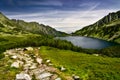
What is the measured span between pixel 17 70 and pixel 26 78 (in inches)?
266

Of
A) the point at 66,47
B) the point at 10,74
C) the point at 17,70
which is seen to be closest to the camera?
the point at 10,74

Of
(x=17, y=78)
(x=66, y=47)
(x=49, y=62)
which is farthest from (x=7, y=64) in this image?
(x=66, y=47)

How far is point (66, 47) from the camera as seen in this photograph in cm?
8344

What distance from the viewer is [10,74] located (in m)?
35.6

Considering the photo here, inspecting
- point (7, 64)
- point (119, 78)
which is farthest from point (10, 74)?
point (119, 78)

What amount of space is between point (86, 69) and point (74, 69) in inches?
96.1

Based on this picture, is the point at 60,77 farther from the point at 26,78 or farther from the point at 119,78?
the point at 119,78

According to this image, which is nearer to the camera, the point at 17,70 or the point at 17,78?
the point at 17,78

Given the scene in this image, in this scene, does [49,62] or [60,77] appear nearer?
[60,77]

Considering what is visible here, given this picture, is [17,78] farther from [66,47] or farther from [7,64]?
[66,47]

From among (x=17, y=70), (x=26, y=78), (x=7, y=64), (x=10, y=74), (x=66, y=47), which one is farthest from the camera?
(x=66, y=47)

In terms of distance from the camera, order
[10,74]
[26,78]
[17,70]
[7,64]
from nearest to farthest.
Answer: [26,78] < [10,74] < [17,70] < [7,64]

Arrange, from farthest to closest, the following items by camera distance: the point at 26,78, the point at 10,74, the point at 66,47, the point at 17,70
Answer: the point at 66,47 → the point at 17,70 → the point at 10,74 → the point at 26,78

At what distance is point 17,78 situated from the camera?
107 feet
